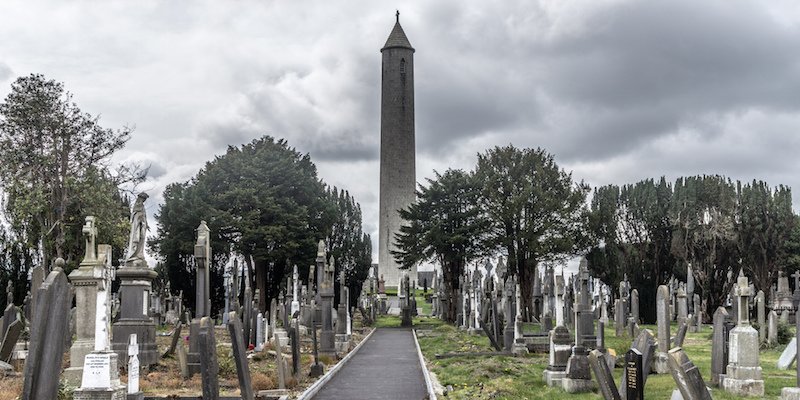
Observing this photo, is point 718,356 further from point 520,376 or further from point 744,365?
point 520,376

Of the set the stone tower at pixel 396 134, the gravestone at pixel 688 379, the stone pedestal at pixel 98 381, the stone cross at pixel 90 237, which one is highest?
the stone tower at pixel 396 134

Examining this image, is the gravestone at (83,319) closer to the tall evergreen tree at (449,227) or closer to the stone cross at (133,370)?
the stone cross at (133,370)

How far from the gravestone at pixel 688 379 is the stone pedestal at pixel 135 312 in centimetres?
1537

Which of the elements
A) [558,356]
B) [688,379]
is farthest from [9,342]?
[688,379]

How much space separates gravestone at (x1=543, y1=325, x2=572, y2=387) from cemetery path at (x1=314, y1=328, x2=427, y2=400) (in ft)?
8.57

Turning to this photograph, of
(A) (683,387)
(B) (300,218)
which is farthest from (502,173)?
(A) (683,387)

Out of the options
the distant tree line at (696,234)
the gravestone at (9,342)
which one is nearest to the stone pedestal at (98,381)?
the gravestone at (9,342)

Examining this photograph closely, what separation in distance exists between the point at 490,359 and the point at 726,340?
723 cm

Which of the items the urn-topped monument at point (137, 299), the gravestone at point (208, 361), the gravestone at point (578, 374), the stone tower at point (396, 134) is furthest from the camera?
the stone tower at point (396, 134)

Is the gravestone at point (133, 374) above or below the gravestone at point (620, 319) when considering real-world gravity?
above

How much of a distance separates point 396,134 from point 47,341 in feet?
232

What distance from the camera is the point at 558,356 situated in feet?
55.3

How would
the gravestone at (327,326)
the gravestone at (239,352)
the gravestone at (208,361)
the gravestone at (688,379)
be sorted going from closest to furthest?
1. the gravestone at (688,379)
2. the gravestone at (208,361)
3. the gravestone at (239,352)
4. the gravestone at (327,326)

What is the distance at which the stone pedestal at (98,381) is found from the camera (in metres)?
12.3
